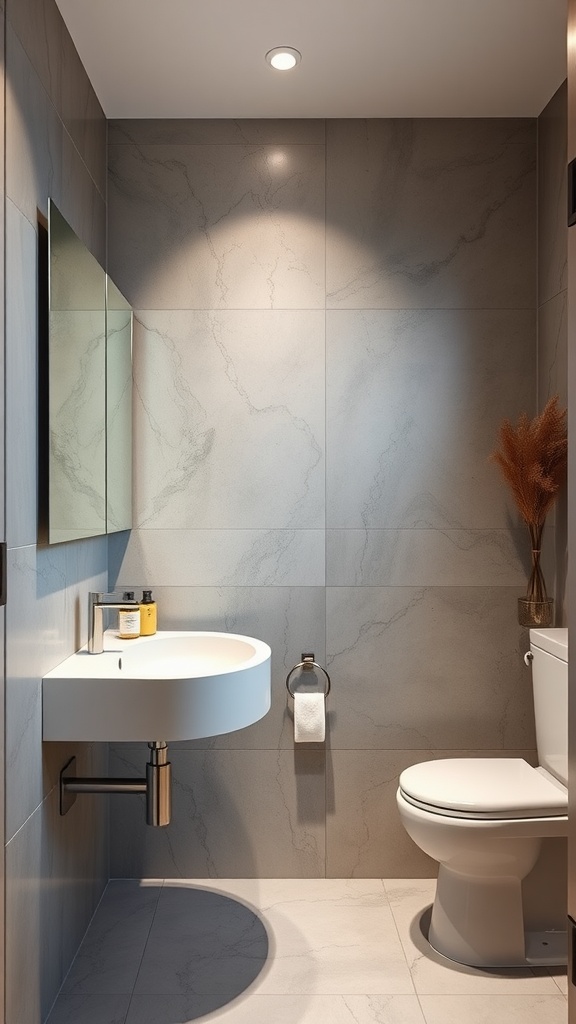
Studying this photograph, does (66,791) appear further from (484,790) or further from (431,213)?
(431,213)

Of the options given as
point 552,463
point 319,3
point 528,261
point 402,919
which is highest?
point 319,3

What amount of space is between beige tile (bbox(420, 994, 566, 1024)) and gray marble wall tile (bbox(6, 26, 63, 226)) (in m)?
2.07

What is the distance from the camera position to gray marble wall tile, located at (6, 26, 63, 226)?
1.62 meters

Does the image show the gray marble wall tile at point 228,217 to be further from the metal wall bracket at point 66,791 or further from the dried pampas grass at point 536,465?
the metal wall bracket at point 66,791

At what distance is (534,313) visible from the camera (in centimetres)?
259

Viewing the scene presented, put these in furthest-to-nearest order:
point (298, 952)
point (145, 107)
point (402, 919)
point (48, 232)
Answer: point (145, 107) < point (402, 919) < point (298, 952) < point (48, 232)

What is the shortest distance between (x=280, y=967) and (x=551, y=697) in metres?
1.03

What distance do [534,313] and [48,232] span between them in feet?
5.09

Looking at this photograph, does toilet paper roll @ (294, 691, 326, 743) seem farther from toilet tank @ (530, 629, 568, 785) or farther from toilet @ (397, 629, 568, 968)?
toilet tank @ (530, 629, 568, 785)

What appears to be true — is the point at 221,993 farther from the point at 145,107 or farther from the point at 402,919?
the point at 145,107

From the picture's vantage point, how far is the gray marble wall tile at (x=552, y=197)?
7.71ft

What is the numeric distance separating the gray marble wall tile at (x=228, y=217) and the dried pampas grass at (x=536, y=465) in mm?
769

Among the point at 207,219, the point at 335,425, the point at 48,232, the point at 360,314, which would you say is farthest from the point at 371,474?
the point at 48,232

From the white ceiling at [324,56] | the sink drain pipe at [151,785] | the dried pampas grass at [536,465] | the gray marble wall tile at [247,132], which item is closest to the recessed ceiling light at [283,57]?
the white ceiling at [324,56]
